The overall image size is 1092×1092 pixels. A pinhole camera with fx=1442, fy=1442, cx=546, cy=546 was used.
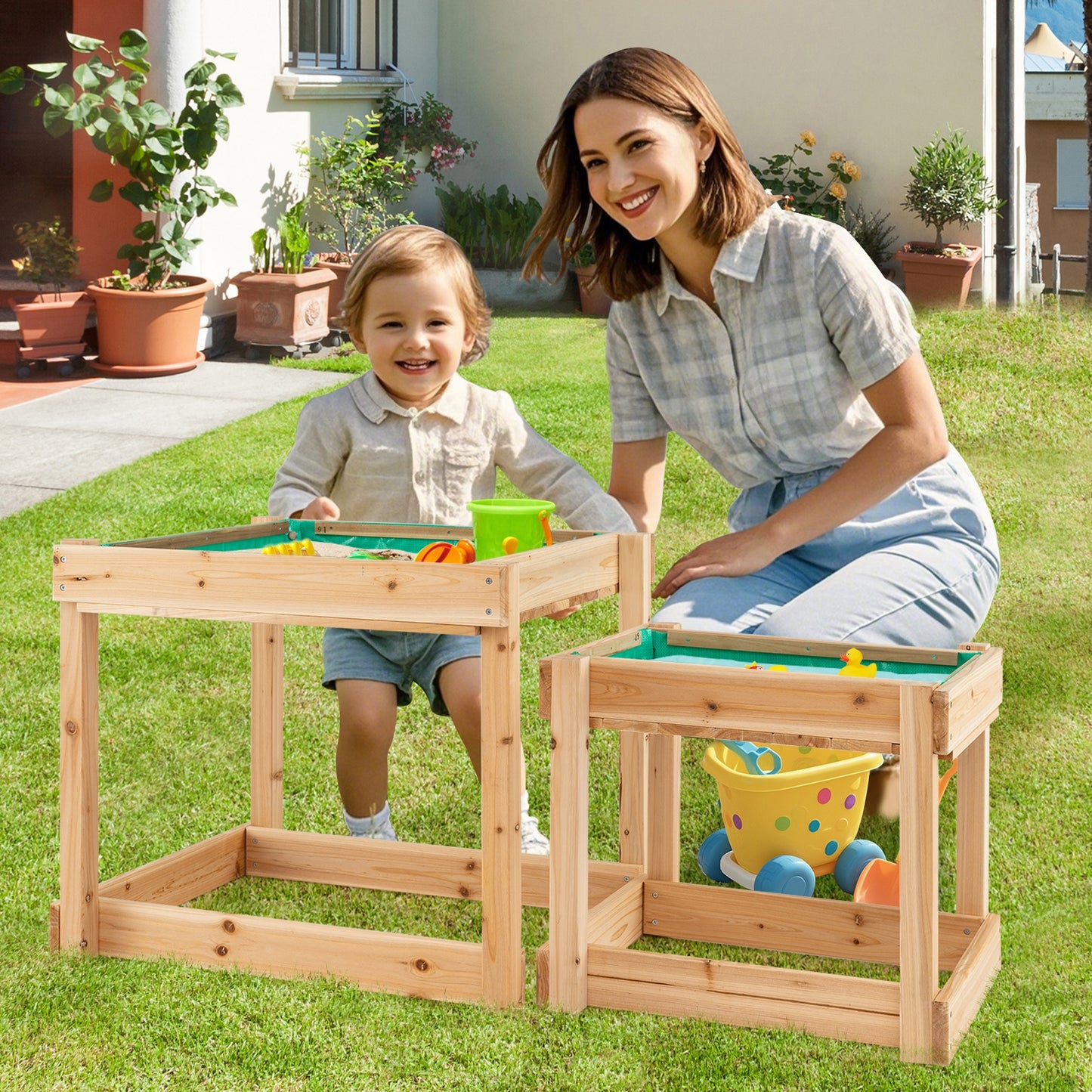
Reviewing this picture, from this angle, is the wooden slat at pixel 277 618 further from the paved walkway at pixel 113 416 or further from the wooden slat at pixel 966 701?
the paved walkway at pixel 113 416

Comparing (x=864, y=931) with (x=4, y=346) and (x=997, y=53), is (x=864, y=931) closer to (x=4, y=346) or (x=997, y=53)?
(x=4, y=346)

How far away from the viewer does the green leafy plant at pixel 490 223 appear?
10.0 metres

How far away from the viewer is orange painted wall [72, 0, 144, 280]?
304 inches

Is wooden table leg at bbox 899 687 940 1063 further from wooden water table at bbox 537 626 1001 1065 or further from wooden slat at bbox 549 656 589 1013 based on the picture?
wooden slat at bbox 549 656 589 1013

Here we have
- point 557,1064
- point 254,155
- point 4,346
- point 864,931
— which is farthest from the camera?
point 254,155

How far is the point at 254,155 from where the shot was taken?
8367 mm

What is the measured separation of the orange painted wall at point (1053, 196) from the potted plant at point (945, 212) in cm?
1236

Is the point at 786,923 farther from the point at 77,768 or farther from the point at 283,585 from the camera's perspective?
the point at 77,768

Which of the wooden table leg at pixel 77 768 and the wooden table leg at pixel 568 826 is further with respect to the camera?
the wooden table leg at pixel 77 768

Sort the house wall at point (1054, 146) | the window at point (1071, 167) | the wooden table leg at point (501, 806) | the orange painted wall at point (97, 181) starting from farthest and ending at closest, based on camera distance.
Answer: the window at point (1071, 167) → the house wall at point (1054, 146) → the orange painted wall at point (97, 181) → the wooden table leg at point (501, 806)

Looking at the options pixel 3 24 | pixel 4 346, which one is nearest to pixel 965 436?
pixel 4 346

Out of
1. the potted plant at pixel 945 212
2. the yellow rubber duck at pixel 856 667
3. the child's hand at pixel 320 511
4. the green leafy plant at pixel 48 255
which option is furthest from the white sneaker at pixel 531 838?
the potted plant at pixel 945 212

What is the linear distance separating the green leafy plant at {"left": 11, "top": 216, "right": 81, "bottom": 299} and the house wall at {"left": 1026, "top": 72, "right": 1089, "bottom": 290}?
609 inches

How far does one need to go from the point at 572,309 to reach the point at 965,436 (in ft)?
13.2
